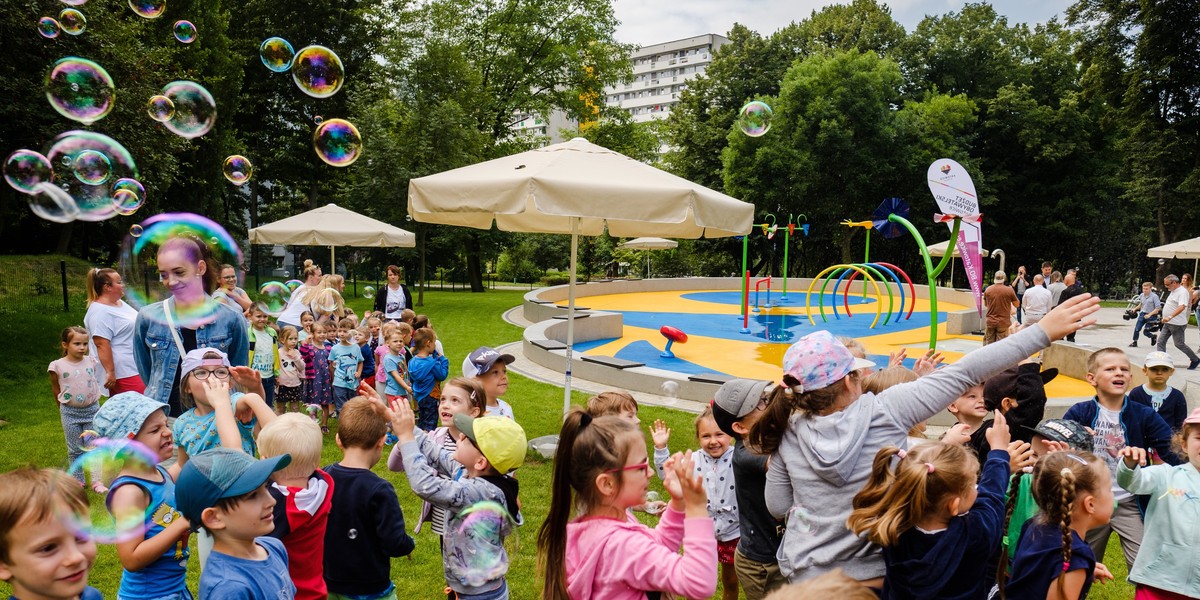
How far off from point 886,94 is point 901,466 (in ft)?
120

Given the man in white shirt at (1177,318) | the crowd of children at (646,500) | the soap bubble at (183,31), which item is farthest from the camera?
the man in white shirt at (1177,318)

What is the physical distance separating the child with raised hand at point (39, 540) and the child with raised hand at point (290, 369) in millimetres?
6083

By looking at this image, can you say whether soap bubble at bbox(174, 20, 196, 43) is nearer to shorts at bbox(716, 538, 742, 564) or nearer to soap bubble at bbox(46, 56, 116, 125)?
soap bubble at bbox(46, 56, 116, 125)

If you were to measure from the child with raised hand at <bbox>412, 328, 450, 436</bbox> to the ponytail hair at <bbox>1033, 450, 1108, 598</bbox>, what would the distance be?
15.5ft

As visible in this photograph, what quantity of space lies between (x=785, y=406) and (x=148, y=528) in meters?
2.63

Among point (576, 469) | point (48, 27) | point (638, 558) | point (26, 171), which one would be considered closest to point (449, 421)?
point (576, 469)

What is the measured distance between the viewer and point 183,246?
4.17 meters

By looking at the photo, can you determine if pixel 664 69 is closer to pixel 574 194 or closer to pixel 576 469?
pixel 574 194

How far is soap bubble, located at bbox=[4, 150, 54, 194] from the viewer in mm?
6621

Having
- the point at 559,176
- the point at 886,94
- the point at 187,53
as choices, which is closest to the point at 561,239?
the point at 886,94

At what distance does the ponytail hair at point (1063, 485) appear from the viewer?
2770 mm

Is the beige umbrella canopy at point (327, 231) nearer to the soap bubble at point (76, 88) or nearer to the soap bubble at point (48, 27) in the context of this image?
the soap bubble at point (48, 27)

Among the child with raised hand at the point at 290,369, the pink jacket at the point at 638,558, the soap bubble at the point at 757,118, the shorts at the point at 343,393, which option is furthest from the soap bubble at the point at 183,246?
the soap bubble at the point at 757,118

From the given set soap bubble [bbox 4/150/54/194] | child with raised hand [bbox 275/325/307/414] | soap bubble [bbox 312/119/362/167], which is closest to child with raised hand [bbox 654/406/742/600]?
soap bubble [bbox 312/119/362/167]
